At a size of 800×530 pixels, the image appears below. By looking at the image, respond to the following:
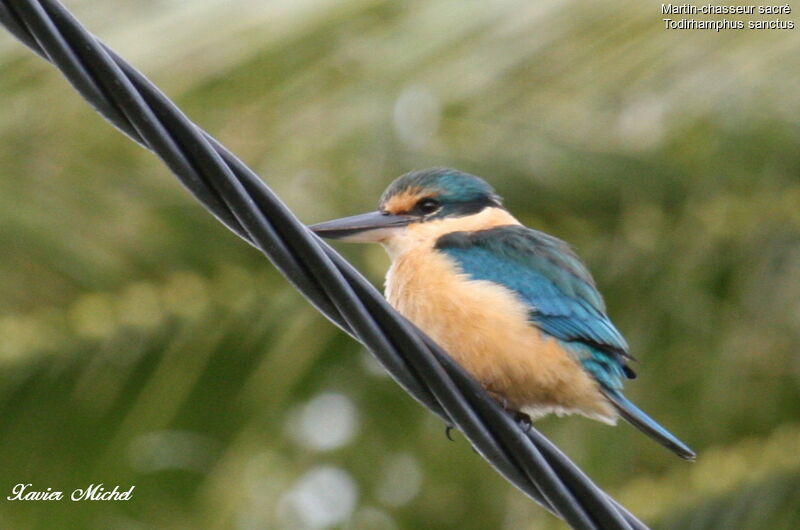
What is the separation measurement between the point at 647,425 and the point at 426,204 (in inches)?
43.0

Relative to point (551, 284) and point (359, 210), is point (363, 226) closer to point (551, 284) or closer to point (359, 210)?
point (359, 210)

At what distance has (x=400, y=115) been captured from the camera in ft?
12.5

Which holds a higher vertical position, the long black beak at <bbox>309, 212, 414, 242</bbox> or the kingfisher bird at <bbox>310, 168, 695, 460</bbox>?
the long black beak at <bbox>309, 212, 414, 242</bbox>

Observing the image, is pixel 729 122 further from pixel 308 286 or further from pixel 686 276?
pixel 308 286

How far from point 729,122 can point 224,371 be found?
1.81 m

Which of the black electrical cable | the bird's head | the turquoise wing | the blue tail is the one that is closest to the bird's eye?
the bird's head

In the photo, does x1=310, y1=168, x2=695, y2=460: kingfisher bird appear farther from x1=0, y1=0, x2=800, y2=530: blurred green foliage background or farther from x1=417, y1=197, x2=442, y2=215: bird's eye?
x1=0, y1=0, x2=800, y2=530: blurred green foliage background

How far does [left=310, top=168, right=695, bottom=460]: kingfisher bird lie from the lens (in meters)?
3.47

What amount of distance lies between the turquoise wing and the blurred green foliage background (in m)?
0.36

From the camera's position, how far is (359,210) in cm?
413

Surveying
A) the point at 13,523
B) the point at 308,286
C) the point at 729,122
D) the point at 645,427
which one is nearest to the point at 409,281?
the point at 645,427

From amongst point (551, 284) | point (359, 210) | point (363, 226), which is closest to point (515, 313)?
point (551, 284)

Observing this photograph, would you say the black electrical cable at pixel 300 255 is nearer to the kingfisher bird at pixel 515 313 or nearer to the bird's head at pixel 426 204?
the kingfisher bird at pixel 515 313

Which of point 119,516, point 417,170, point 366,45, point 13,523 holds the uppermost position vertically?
point 366,45
